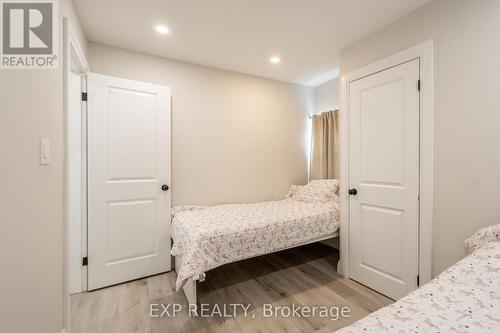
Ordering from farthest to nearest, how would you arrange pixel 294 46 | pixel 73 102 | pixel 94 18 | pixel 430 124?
1. pixel 294 46
2. pixel 73 102
3. pixel 94 18
4. pixel 430 124

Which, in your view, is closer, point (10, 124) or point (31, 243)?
point (10, 124)

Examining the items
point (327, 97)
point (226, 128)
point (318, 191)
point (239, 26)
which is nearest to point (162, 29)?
point (239, 26)

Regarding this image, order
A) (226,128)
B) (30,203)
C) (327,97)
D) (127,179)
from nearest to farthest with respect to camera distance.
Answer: (30,203)
(127,179)
(226,128)
(327,97)

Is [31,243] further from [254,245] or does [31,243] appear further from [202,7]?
[202,7]

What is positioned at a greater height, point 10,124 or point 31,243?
point 10,124

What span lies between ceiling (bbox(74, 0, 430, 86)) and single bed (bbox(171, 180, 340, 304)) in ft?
5.83

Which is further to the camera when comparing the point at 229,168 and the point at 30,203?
the point at 229,168

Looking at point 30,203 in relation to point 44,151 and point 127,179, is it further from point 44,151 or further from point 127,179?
point 127,179

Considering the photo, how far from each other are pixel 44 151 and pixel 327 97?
3.40 meters

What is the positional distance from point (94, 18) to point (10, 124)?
1541 millimetres

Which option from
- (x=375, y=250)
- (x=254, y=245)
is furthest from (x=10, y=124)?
(x=375, y=250)

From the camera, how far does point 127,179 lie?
90.0 inches

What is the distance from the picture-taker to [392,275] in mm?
1982

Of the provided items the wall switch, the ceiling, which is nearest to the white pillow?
the ceiling
